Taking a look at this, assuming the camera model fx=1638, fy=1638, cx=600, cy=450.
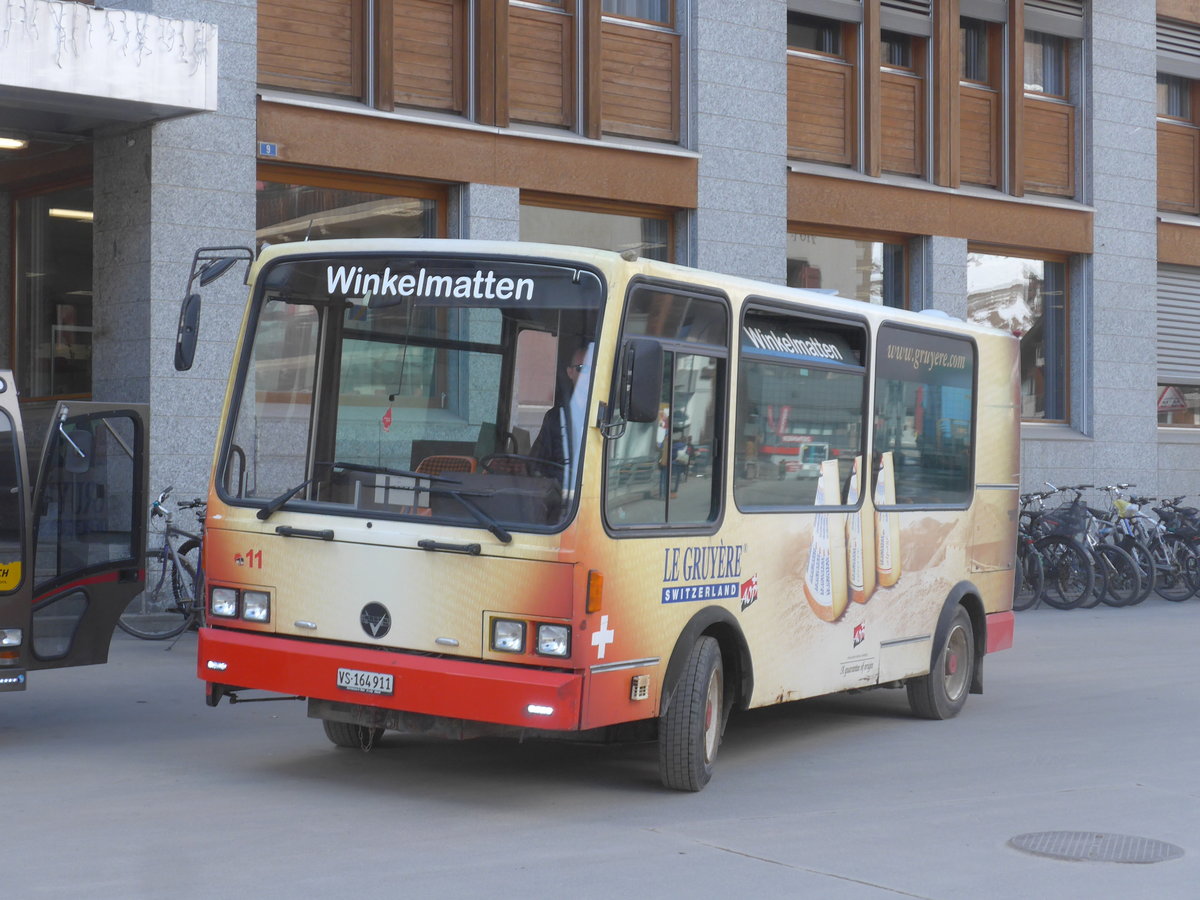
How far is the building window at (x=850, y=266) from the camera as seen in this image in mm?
19312

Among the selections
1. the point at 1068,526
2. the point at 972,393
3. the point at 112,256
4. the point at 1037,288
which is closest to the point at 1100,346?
the point at 1037,288

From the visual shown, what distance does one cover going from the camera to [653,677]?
762cm

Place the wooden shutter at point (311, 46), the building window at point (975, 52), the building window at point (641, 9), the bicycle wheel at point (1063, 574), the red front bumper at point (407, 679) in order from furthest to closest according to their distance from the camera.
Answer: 1. the building window at point (975, 52)
2. the bicycle wheel at point (1063, 574)
3. the building window at point (641, 9)
4. the wooden shutter at point (311, 46)
5. the red front bumper at point (407, 679)

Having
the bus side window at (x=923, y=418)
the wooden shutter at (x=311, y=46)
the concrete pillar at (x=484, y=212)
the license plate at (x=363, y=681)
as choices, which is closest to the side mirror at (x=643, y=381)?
the license plate at (x=363, y=681)

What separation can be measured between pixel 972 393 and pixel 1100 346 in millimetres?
11654

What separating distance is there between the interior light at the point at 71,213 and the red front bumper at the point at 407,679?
8.12 m

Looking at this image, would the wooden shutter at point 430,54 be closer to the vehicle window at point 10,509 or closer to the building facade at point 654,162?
the building facade at point 654,162

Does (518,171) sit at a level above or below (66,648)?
above

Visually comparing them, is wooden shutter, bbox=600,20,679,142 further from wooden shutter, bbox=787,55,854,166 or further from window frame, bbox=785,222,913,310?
window frame, bbox=785,222,913,310

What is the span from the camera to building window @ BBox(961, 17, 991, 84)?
2119 centimetres

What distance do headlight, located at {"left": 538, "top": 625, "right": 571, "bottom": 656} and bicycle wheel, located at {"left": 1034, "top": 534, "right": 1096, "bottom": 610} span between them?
41.3 ft

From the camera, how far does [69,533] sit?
9.26 metres

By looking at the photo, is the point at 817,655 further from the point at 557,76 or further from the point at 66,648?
the point at 557,76

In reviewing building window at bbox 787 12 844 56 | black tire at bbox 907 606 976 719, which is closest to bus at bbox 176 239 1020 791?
black tire at bbox 907 606 976 719
